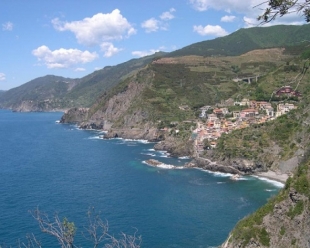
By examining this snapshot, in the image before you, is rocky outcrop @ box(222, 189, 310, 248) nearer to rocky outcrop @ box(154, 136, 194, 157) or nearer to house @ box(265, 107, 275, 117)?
rocky outcrop @ box(154, 136, 194, 157)

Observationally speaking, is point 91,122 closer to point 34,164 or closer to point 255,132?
point 34,164

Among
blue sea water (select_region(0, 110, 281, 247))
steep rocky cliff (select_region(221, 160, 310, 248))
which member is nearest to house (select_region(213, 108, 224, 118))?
blue sea water (select_region(0, 110, 281, 247))

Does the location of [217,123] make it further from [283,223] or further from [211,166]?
[283,223]

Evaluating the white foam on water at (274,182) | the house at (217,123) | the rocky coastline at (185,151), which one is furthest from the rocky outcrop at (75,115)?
the white foam on water at (274,182)

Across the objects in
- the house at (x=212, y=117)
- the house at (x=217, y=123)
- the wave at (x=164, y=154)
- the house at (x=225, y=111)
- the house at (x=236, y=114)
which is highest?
the house at (x=225, y=111)

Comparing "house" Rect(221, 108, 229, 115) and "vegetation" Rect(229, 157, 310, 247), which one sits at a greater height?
"house" Rect(221, 108, 229, 115)

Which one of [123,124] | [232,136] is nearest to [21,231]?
[232,136]

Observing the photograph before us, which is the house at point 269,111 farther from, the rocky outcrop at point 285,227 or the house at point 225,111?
the rocky outcrop at point 285,227
